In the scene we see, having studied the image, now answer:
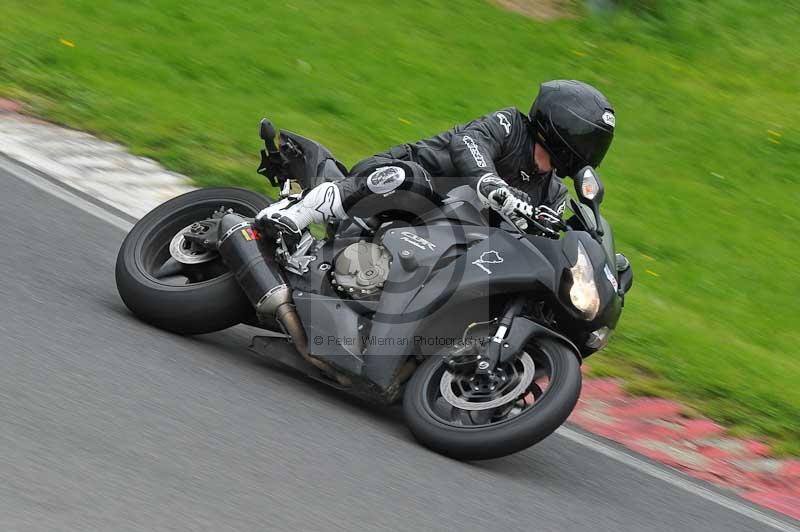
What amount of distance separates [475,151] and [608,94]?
7470 millimetres

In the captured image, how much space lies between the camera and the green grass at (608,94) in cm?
830

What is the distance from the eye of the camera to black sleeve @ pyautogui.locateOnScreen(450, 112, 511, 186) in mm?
5555

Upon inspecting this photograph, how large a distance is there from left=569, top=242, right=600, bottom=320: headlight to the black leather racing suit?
673mm

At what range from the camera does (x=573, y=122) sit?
554 cm

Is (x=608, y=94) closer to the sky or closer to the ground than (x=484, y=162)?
closer to the ground

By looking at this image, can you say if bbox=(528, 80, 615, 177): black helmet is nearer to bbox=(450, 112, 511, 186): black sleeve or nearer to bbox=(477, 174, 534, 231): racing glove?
bbox=(450, 112, 511, 186): black sleeve

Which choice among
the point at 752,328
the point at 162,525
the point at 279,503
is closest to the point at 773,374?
the point at 752,328

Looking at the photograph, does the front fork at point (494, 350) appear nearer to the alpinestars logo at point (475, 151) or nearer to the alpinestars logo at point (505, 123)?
the alpinestars logo at point (475, 151)

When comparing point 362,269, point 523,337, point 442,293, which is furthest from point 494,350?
point 362,269

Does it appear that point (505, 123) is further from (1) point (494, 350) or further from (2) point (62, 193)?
(2) point (62, 193)

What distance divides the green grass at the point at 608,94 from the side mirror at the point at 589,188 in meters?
1.89

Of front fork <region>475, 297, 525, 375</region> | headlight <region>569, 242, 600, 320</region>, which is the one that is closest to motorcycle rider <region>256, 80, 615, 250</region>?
headlight <region>569, 242, 600, 320</region>

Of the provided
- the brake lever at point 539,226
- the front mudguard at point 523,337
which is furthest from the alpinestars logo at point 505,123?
the front mudguard at point 523,337

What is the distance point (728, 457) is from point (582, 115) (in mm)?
2100
